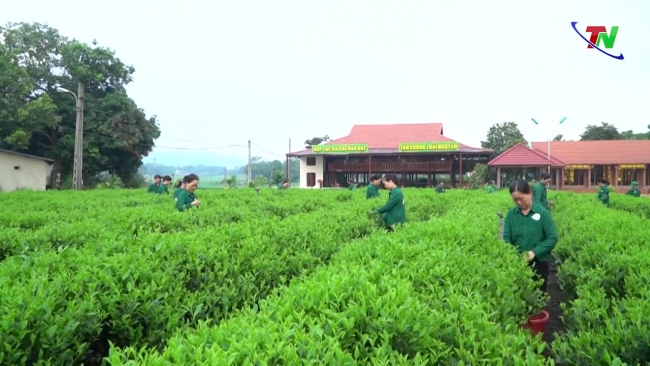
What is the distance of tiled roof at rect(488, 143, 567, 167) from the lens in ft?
99.3

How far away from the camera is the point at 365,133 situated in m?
40.2

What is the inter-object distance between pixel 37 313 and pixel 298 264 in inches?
92.4

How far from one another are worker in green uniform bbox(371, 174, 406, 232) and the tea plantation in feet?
8.26

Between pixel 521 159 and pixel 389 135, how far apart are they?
467 inches

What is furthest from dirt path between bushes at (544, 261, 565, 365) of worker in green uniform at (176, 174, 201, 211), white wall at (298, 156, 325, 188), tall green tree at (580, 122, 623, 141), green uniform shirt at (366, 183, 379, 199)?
tall green tree at (580, 122, 623, 141)

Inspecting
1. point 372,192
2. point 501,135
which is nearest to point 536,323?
point 372,192

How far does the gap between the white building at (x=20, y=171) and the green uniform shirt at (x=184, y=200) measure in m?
22.0

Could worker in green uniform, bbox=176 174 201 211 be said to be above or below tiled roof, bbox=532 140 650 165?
below

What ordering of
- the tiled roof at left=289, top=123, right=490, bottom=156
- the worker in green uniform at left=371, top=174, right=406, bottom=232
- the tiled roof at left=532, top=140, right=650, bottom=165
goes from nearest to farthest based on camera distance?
the worker in green uniform at left=371, top=174, right=406, bottom=232, the tiled roof at left=532, top=140, right=650, bottom=165, the tiled roof at left=289, top=123, right=490, bottom=156

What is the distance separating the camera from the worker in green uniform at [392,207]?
758 centimetres

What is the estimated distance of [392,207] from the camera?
7730mm

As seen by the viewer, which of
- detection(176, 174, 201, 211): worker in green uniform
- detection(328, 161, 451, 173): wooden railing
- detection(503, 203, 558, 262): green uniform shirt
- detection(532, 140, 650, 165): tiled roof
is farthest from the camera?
detection(328, 161, 451, 173): wooden railing

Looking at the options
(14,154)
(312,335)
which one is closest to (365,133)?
(14,154)

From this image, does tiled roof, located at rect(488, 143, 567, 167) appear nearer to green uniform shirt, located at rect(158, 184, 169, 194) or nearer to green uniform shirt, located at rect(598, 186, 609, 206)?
green uniform shirt, located at rect(598, 186, 609, 206)
